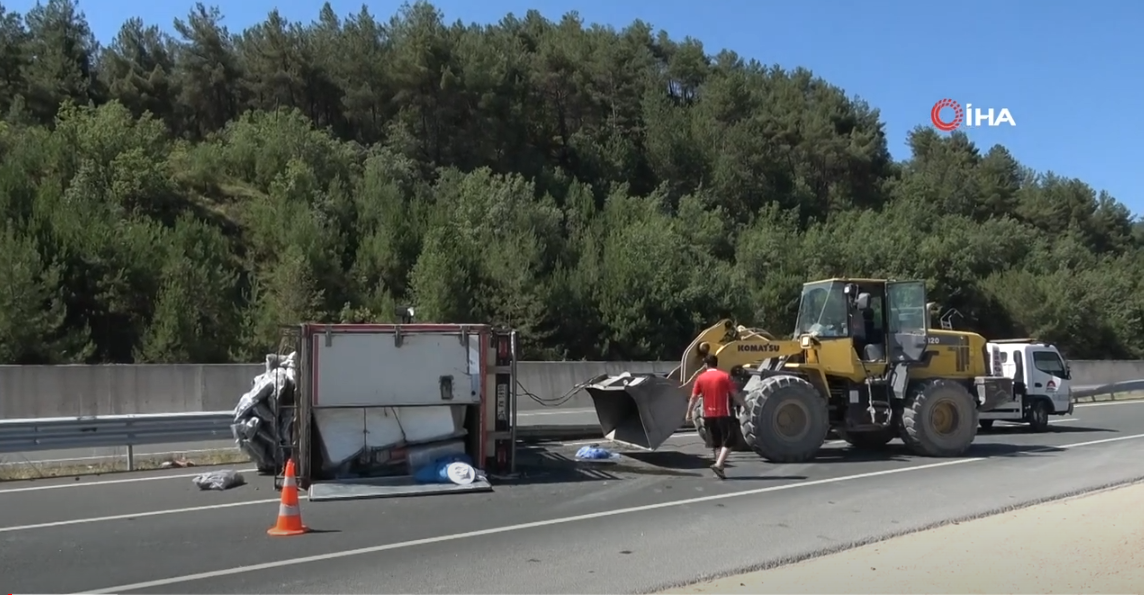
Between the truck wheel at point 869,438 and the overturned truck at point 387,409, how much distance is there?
22.9ft

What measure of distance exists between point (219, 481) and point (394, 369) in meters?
2.50

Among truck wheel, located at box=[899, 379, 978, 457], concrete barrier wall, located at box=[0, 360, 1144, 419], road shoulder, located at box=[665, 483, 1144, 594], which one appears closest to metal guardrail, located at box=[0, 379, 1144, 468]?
concrete barrier wall, located at box=[0, 360, 1144, 419]

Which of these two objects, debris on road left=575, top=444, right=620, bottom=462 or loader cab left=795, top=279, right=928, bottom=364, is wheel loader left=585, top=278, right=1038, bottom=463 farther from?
debris on road left=575, top=444, right=620, bottom=462

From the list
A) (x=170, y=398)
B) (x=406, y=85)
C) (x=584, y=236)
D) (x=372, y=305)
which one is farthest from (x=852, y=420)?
(x=406, y=85)

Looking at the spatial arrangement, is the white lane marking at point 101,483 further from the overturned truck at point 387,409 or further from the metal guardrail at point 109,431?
the overturned truck at point 387,409

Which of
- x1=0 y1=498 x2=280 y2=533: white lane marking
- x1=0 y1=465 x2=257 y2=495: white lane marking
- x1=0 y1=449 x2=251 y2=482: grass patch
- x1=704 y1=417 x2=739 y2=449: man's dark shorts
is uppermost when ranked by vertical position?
x1=704 y1=417 x2=739 y2=449: man's dark shorts

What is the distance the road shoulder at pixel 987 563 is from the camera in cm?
771

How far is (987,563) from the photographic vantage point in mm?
8438

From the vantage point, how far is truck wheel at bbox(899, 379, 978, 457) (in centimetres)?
1611

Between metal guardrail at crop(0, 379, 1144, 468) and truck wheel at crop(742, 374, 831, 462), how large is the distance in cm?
797

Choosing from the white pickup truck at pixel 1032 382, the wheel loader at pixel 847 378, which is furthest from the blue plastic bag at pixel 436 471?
the white pickup truck at pixel 1032 382

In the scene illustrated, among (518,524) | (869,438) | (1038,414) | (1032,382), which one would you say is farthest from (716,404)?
(1032,382)

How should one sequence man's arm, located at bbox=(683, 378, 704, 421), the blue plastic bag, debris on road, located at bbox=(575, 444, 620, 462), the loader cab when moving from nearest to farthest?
the blue plastic bag
man's arm, located at bbox=(683, 378, 704, 421)
debris on road, located at bbox=(575, 444, 620, 462)
the loader cab

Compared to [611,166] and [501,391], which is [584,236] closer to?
[611,166]
